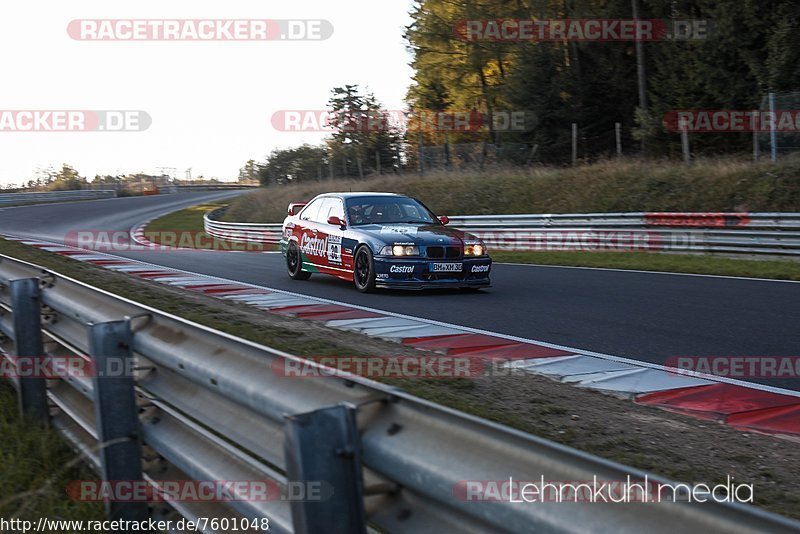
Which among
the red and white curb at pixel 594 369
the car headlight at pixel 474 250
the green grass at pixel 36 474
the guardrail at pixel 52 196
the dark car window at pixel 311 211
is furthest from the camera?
the guardrail at pixel 52 196

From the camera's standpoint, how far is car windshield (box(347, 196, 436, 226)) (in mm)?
12633

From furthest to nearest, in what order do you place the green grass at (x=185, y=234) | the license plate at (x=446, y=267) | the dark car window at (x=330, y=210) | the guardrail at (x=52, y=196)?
the guardrail at (x=52, y=196) → the green grass at (x=185, y=234) → the dark car window at (x=330, y=210) → the license plate at (x=446, y=267)

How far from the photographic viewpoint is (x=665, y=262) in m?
15.7

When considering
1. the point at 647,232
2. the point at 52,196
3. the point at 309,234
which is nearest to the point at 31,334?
the point at 309,234

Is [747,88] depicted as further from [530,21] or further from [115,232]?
[115,232]

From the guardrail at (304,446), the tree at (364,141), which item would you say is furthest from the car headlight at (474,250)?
the tree at (364,141)

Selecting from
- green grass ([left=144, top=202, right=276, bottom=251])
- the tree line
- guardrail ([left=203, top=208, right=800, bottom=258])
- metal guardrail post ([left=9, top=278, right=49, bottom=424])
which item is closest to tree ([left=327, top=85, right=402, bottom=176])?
the tree line

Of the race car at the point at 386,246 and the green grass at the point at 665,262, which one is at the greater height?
the race car at the point at 386,246

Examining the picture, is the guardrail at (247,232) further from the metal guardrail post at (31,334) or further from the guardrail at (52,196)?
the guardrail at (52,196)

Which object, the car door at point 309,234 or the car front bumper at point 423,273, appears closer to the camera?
the car front bumper at point 423,273

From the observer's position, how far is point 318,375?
2.38m

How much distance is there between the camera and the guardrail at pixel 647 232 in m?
15.8

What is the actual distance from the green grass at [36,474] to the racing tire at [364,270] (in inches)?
259

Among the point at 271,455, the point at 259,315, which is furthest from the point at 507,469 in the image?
the point at 259,315
